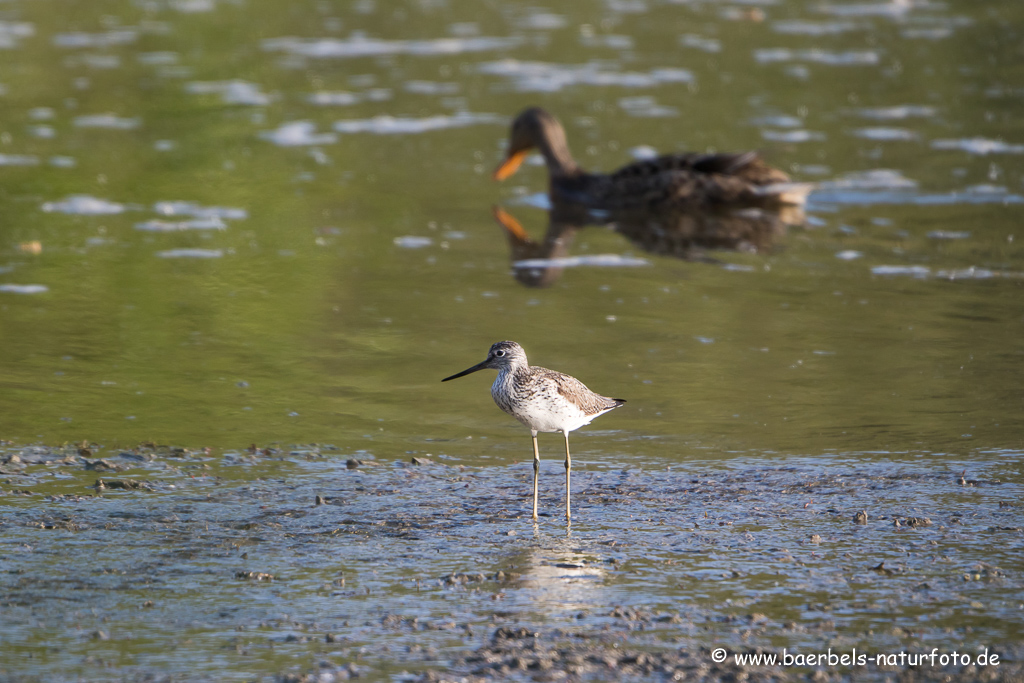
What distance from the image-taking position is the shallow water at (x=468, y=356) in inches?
233

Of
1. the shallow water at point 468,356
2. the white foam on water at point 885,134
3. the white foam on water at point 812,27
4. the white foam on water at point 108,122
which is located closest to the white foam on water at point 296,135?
the shallow water at point 468,356

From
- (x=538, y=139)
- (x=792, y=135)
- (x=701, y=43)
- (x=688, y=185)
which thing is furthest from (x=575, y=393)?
(x=701, y=43)

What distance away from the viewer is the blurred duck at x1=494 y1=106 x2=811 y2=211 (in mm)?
14719

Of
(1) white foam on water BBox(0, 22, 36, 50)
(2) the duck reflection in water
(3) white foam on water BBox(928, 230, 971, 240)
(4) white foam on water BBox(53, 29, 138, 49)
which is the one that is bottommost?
(2) the duck reflection in water

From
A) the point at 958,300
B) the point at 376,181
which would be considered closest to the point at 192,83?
the point at 376,181

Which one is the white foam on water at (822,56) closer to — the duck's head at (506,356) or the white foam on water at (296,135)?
the white foam on water at (296,135)

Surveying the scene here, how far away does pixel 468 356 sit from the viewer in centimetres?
990

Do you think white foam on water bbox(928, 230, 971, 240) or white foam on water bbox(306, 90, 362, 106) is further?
white foam on water bbox(306, 90, 362, 106)

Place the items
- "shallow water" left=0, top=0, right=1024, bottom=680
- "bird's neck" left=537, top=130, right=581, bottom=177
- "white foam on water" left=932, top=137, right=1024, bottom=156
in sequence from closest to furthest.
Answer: "shallow water" left=0, top=0, right=1024, bottom=680 → "bird's neck" left=537, top=130, right=581, bottom=177 → "white foam on water" left=932, top=137, right=1024, bottom=156

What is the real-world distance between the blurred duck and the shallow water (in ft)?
1.81

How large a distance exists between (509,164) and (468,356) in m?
6.59

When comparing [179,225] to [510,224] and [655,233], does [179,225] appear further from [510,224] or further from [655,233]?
[655,233]

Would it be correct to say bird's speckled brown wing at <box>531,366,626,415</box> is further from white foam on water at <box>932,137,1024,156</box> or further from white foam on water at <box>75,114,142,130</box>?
white foam on water at <box>75,114,142,130</box>

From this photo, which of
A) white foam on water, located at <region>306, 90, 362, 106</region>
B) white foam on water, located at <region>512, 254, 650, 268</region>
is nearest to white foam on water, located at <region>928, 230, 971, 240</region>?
white foam on water, located at <region>512, 254, 650, 268</region>
